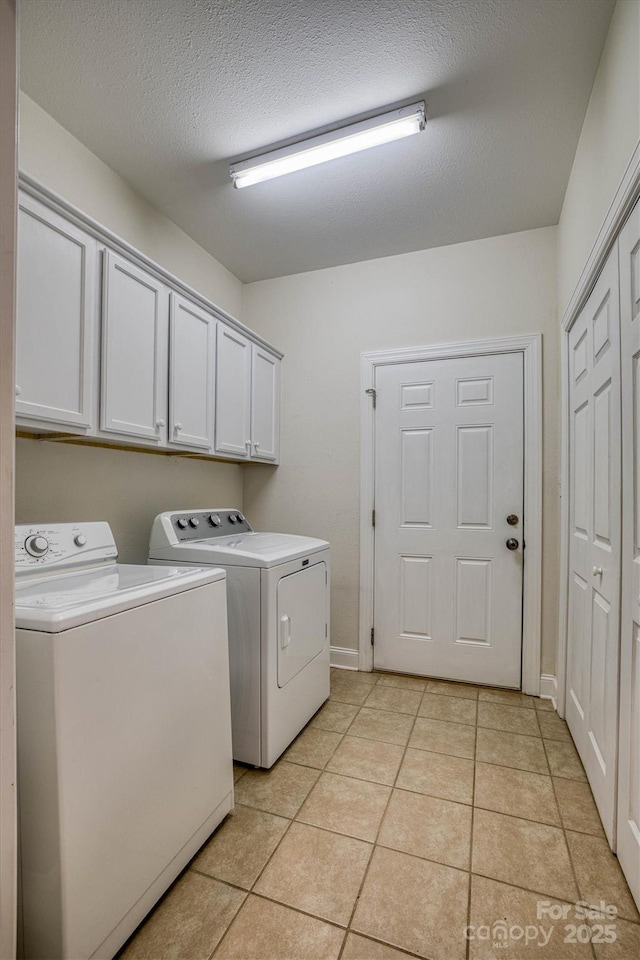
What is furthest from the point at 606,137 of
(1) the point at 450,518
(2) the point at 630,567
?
(1) the point at 450,518

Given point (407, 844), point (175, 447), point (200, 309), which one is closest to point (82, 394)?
point (175, 447)

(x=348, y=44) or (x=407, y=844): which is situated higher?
(x=348, y=44)

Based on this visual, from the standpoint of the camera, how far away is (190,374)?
2330mm

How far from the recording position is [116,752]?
119 centimetres

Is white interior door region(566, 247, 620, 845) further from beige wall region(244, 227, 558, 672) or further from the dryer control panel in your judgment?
the dryer control panel

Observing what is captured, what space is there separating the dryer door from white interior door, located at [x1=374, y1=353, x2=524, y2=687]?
27.4 inches

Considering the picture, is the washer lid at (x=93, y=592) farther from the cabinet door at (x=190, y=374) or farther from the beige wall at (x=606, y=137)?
the beige wall at (x=606, y=137)

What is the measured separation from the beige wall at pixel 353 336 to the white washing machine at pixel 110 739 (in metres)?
1.61

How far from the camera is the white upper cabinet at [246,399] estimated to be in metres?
2.61

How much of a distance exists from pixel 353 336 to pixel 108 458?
1780 mm

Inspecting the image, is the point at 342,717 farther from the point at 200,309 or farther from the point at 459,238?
the point at 459,238

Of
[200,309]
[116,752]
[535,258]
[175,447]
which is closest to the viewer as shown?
[116,752]

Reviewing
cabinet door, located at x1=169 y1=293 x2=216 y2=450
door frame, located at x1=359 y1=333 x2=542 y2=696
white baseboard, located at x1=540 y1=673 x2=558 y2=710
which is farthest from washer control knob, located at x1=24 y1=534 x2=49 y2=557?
white baseboard, located at x1=540 y1=673 x2=558 y2=710

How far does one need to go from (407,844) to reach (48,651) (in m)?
1.34
